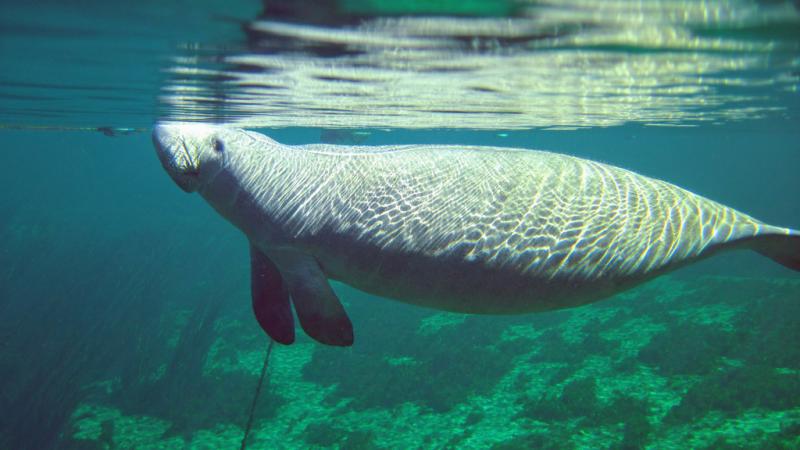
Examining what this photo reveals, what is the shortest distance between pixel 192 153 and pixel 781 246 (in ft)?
16.3

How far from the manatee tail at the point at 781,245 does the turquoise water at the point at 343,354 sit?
1.86 meters

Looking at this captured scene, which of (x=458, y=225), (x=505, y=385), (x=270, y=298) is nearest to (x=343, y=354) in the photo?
(x=505, y=385)

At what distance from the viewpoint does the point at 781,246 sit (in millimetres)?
3701

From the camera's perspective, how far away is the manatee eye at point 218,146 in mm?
4129

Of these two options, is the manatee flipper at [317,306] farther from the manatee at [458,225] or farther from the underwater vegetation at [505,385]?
the underwater vegetation at [505,385]

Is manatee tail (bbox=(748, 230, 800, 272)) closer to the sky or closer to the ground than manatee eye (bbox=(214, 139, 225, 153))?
closer to the ground

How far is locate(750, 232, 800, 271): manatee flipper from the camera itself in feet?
11.9

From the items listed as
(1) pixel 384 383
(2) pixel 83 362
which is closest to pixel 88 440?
(2) pixel 83 362

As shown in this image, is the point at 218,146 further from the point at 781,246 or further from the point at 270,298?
the point at 781,246

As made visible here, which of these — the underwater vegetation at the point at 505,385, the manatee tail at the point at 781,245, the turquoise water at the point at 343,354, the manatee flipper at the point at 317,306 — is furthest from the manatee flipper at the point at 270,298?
the underwater vegetation at the point at 505,385

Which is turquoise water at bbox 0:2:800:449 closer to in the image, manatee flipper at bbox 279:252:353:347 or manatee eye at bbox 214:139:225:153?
manatee eye at bbox 214:139:225:153

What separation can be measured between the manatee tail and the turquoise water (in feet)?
6.11

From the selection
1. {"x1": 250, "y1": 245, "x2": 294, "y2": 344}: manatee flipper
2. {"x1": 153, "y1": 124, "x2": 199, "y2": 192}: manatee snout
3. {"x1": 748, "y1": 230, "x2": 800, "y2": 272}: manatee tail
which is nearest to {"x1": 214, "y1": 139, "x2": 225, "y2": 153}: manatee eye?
{"x1": 153, "y1": 124, "x2": 199, "y2": 192}: manatee snout

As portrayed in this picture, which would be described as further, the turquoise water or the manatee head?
the turquoise water
